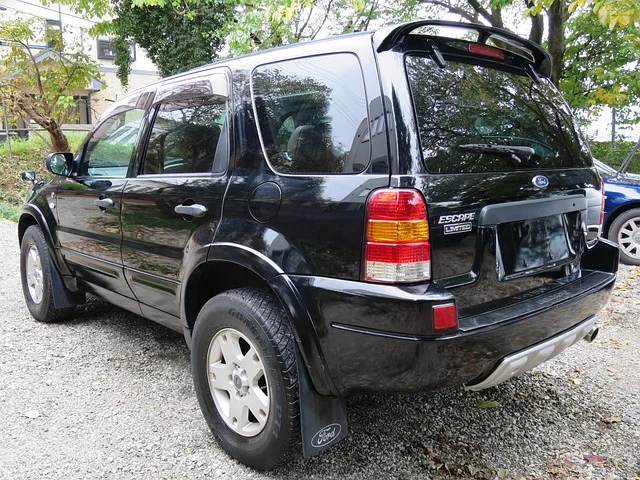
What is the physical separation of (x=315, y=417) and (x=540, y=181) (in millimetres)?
1480

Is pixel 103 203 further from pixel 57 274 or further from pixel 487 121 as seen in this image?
pixel 487 121

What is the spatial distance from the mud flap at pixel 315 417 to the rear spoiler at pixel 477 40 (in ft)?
4.54

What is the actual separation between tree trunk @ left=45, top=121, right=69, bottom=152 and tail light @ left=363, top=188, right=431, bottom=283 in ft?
48.1

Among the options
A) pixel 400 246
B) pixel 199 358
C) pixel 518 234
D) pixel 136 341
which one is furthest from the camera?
pixel 136 341

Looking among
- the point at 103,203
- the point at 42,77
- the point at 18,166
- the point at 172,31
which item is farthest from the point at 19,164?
the point at 103,203

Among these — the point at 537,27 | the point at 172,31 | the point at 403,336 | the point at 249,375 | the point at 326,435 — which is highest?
the point at 172,31

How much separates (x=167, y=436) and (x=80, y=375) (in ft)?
3.67

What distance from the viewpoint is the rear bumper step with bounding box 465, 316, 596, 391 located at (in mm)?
2188

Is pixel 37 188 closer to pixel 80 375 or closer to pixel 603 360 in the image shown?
pixel 80 375

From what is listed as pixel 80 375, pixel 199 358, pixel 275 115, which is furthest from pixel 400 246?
pixel 80 375

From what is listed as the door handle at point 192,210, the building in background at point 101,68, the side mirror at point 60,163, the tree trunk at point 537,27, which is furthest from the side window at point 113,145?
the building in background at point 101,68

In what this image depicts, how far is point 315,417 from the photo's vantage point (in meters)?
2.28

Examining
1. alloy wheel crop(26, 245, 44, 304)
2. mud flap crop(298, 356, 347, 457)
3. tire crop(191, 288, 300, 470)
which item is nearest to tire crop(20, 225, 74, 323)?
alloy wheel crop(26, 245, 44, 304)

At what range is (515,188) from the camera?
2305 millimetres
